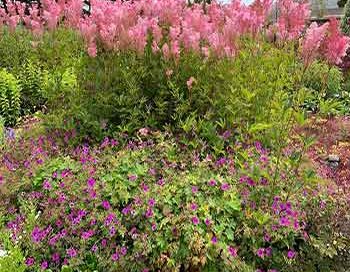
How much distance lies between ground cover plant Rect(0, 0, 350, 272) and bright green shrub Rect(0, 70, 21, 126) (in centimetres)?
149

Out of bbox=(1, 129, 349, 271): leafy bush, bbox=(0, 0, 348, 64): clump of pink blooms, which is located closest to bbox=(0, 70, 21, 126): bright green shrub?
bbox=(0, 0, 348, 64): clump of pink blooms

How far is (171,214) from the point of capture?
3.34 metres

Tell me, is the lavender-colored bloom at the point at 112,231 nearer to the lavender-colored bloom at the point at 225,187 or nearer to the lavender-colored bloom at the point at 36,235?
the lavender-colored bloom at the point at 36,235

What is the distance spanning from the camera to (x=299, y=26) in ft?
13.0

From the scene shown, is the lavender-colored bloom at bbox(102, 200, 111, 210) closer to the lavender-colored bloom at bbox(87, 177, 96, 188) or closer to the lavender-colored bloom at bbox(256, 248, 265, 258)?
the lavender-colored bloom at bbox(87, 177, 96, 188)

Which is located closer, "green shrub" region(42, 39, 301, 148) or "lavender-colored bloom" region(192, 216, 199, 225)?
"lavender-colored bloom" region(192, 216, 199, 225)

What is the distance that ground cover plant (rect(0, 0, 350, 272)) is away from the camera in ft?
11.0

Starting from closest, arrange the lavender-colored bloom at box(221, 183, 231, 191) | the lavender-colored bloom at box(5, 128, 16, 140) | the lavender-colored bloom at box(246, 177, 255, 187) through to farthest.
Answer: the lavender-colored bloom at box(221, 183, 231, 191), the lavender-colored bloom at box(246, 177, 255, 187), the lavender-colored bloom at box(5, 128, 16, 140)

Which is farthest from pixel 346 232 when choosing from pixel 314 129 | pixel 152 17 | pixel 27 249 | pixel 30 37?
pixel 30 37

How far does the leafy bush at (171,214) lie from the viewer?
3256mm

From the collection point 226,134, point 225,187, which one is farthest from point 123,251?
point 226,134

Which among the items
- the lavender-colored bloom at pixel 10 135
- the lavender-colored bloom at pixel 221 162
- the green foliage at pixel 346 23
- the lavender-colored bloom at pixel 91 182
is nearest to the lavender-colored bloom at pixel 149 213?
the lavender-colored bloom at pixel 91 182

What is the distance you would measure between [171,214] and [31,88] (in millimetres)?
4629

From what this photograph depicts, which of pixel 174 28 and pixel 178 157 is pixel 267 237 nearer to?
pixel 178 157
